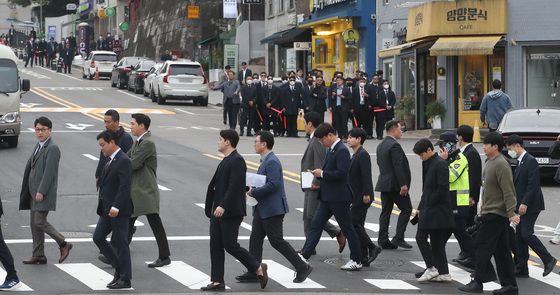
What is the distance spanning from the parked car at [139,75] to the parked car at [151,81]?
5.03ft

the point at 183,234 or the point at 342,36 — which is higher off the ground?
the point at 342,36

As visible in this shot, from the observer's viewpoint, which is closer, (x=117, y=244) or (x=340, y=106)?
(x=117, y=244)

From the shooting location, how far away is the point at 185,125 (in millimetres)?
38625

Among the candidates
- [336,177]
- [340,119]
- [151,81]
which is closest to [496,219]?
[336,177]

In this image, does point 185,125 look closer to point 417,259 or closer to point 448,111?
point 448,111

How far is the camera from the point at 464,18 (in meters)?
36.2

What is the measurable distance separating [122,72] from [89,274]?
44722 mm

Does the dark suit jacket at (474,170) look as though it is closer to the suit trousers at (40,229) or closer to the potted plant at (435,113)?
the suit trousers at (40,229)

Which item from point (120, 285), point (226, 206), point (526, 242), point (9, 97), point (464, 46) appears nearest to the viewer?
point (226, 206)

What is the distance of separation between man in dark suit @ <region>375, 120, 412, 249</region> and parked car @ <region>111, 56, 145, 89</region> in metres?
42.9

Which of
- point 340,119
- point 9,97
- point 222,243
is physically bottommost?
point 222,243

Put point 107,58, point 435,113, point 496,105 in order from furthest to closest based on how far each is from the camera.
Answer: point 107,58
point 435,113
point 496,105

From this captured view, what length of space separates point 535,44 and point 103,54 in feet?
117

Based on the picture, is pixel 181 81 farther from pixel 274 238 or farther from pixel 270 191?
pixel 270 191
